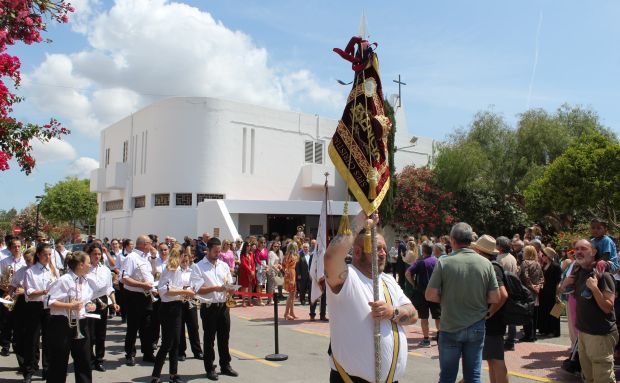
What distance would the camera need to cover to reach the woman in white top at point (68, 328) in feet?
20.4

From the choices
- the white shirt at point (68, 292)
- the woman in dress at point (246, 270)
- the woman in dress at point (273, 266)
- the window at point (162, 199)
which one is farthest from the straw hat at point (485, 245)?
the window at point (162, 199)

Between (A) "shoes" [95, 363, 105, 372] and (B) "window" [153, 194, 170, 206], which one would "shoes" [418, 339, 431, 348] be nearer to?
(A) "shoes" [95, 363, 105, 372]

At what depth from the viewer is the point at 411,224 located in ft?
109

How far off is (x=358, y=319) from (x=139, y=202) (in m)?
31.4

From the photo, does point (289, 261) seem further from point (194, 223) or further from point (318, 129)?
point (318, 129)

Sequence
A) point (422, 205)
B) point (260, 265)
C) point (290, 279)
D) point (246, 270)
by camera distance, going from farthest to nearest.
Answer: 1. point (422, 205)
2. point (260, 265)
3. point (246, 270)
4. point (290, 279)

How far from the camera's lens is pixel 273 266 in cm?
1650

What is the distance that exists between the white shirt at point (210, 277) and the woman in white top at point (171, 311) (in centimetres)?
20

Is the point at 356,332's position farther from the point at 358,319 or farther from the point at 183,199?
the point at 183,199

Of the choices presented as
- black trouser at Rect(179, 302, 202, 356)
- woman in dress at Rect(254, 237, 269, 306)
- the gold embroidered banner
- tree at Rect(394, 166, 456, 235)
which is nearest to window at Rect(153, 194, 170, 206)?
tree at Rect(394, 166, 456, 235)

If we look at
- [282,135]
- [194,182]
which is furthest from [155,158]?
[282,135]

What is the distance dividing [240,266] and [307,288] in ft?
7.19

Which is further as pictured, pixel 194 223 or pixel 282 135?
pixel 282 135

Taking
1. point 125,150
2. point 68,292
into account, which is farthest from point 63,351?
point 125,150
